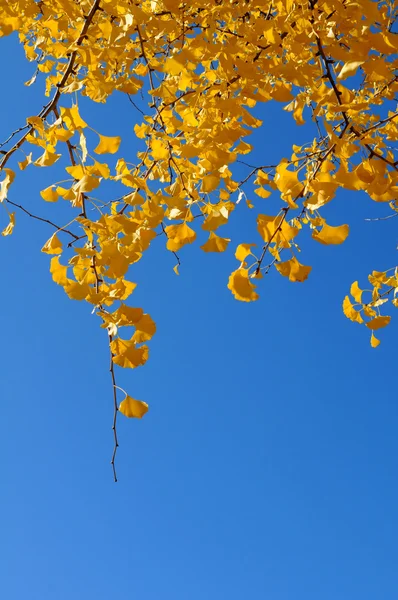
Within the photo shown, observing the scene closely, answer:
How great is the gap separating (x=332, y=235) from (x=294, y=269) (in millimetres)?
129

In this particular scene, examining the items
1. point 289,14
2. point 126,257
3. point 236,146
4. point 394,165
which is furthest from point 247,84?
point 126,257

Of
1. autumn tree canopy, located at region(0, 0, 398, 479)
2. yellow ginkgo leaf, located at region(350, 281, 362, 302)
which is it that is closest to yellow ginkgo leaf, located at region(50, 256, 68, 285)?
autumn tree canopy, located at region(0, 0, 398, 479)

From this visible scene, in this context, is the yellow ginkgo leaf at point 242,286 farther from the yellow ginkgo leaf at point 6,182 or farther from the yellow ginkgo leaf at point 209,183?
the yellow ginkgo leaf at point 6,182

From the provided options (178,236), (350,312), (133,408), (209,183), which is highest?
(350,312)

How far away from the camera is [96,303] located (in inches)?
49.4

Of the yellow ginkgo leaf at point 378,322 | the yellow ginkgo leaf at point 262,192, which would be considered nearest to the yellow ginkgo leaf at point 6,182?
the yellow ginkgo leaf at point 262,192

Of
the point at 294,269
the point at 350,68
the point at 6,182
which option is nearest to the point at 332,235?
the point at 294,269

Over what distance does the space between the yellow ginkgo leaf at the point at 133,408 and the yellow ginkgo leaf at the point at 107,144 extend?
54cm

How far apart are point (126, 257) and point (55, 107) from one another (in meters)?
0.37

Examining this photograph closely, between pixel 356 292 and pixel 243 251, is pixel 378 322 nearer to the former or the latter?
pixel 356 292

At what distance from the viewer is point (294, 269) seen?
4.42ft

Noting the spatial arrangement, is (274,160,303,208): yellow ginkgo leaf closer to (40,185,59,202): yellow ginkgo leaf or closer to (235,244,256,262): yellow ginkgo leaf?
(235,244,256,262): yellow ginkgo leaf

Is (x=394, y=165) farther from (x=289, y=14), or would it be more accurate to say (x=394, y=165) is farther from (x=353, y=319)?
(x=353, y=319)

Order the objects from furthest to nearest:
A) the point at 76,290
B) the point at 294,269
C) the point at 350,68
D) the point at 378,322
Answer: the point at 378,322 < the point at 294,269 < the point at 76,290 < the point at 350,68
